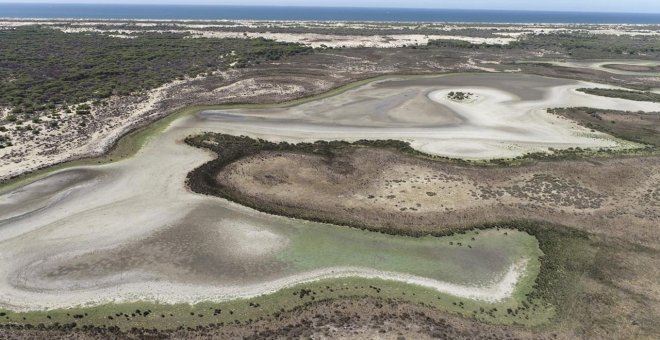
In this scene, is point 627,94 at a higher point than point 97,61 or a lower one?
lower

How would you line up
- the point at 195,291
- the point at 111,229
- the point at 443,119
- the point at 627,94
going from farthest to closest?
the point at 627,94, the point at 443,119, the point at 111,229, the point at 195,291

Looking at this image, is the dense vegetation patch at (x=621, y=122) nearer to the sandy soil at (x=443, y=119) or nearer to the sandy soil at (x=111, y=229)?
the sandy soil at (x=443, y=119)

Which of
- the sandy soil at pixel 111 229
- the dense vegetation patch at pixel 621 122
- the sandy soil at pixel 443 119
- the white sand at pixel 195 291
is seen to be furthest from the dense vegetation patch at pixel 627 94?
the white sand at pixel 195 291

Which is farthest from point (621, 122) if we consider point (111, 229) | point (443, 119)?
point (111, 229)

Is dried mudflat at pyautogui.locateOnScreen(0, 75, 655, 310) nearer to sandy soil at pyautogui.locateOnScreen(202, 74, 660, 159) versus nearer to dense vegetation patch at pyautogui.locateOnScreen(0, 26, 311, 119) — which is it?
sandy soil at pyautogui.locateOnScreen(202, 74, 660, 159)

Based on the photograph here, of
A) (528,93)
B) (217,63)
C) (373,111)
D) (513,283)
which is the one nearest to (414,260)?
(513,283)

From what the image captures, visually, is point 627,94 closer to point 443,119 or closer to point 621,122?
point 621,122
